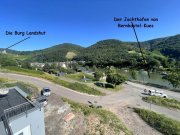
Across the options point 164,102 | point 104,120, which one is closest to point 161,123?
point 104,120

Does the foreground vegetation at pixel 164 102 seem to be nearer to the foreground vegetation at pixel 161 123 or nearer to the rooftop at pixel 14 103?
the foreground vegetation at pixel 161 123

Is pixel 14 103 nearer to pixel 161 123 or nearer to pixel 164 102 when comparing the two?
pixel 161 123

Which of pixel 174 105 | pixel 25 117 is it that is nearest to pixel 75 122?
pixel 25 117

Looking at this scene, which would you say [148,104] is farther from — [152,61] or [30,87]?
[152,61]

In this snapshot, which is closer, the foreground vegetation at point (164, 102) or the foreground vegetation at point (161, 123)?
the foreground vegetation at point (161, 123)

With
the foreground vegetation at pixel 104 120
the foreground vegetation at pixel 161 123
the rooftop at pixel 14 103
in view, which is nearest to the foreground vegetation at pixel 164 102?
the foreground vegetation at pixel 161 123
